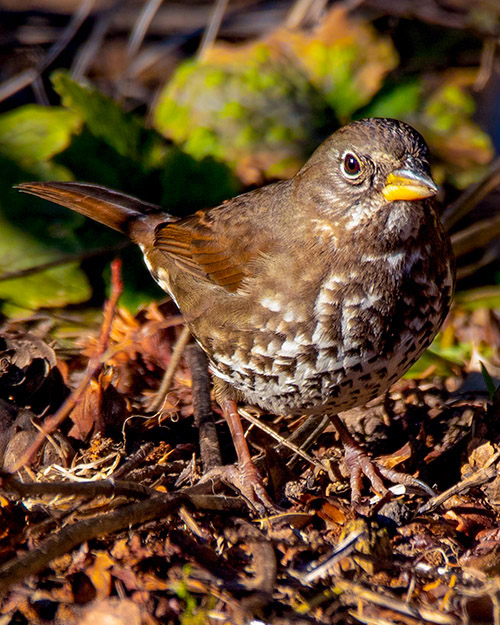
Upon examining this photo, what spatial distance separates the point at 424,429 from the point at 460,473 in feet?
1.09

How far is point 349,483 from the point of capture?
375 cm

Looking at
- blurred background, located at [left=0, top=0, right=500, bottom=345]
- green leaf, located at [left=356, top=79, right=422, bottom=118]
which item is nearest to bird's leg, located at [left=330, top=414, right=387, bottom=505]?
blurred background, located at [left=0, top=0, right=500, bottom=345]

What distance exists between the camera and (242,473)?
11.8 feet

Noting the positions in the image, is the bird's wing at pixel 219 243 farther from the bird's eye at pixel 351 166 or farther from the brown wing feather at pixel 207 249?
the bird's eye at pixel 351 166

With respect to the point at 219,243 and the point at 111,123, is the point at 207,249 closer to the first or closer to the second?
the point at 219,243

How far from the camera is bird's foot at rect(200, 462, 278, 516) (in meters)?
3.36

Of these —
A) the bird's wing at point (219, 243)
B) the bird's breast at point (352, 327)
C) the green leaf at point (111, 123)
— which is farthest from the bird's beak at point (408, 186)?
the green leaf at point (111, 123)

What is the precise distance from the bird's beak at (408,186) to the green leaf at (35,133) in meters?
2.99

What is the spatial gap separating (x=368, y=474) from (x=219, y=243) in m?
1.24

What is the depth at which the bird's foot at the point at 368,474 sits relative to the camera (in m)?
3.63

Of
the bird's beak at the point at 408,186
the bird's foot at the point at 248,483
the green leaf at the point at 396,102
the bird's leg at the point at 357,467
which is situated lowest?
the bird's leg at the point at 357,467

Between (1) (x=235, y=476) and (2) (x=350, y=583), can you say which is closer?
(2) (x=350, y=583)

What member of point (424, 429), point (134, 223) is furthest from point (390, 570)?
point (134, 223)

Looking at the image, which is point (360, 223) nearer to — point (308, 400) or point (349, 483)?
point (308, 400)
